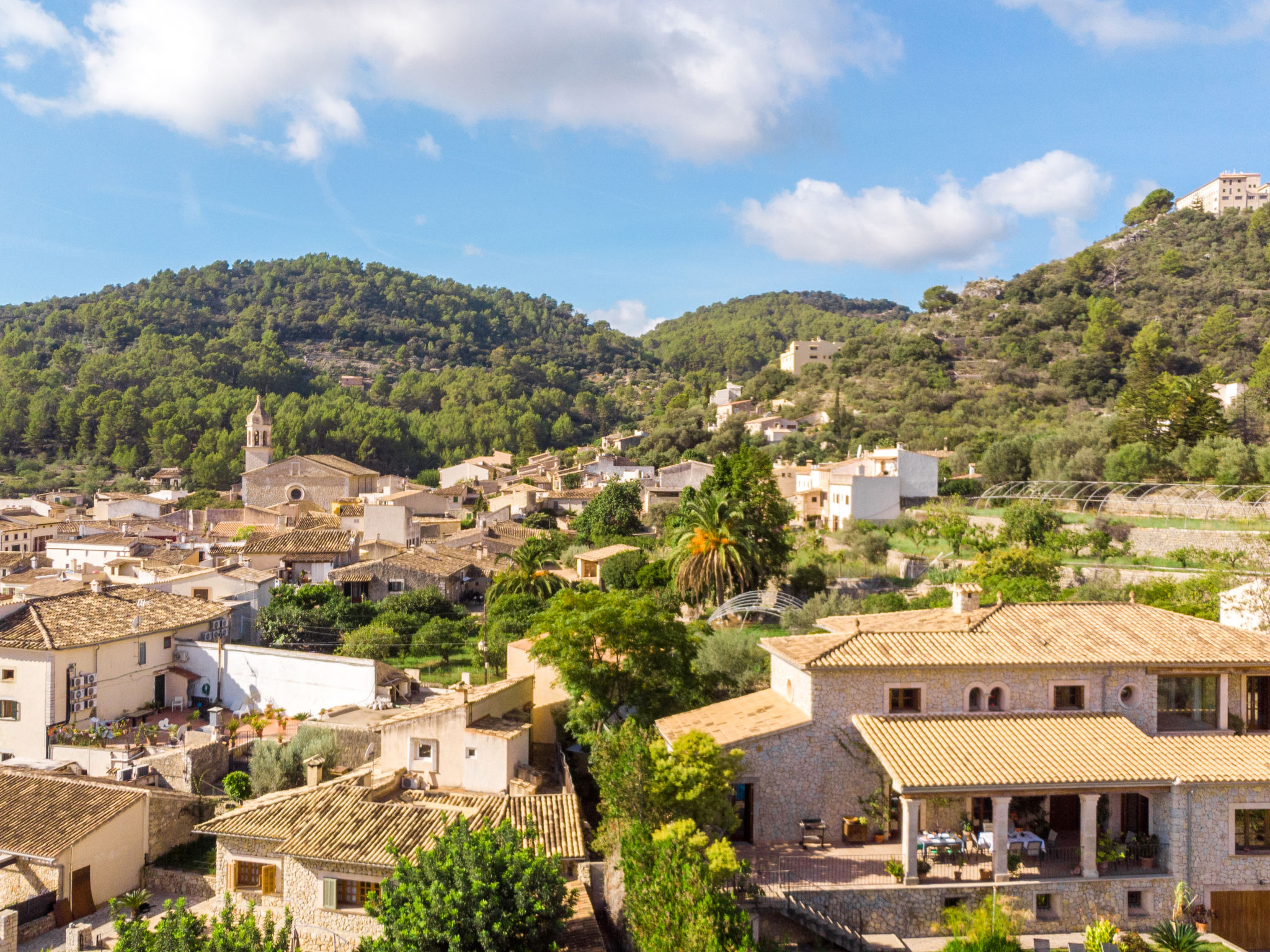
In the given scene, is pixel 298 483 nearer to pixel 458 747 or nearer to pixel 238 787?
pixel 238 787

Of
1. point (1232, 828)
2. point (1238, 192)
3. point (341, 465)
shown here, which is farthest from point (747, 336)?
point (1232, 828)

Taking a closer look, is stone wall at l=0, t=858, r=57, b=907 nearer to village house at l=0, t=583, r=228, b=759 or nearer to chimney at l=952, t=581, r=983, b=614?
village house at l=0, t=583, r=228, b=759

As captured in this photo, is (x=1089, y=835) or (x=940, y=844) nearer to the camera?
(x=1089, y=835)

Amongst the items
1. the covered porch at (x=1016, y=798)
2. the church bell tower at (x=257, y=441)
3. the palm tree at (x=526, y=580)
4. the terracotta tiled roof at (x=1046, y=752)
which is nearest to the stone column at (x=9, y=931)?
the covered porch at (x=1016, y=798)

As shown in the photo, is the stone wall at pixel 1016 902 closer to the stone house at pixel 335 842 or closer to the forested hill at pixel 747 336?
the stone house at pixel 335 842

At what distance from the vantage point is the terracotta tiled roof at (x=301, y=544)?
42750mm

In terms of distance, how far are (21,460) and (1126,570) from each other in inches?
3884

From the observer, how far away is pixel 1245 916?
55.3 feet

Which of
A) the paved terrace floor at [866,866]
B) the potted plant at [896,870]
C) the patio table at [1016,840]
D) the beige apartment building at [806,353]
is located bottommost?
the paved terrace floor at [866,866]

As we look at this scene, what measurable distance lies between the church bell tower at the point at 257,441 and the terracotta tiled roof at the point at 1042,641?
209 ft

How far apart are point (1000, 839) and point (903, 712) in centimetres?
295

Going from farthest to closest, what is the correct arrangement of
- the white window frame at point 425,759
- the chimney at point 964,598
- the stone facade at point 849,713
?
the chimney at point 964,598 < the white window frame at point 425,759 < the stone facade at point 849,713

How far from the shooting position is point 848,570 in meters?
39.2

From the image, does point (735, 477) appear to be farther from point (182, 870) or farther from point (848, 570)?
point (182, 870)
